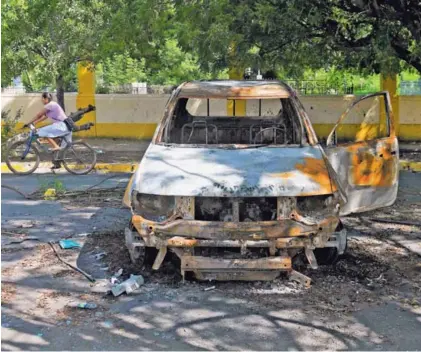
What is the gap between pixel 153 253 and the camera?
6086 mm

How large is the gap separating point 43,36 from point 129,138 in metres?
3.88

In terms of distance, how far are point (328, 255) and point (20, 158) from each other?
8232mm

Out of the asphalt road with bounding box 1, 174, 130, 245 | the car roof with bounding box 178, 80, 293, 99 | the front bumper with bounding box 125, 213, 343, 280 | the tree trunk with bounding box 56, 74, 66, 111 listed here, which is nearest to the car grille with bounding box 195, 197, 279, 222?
the front bumper with bounding box 125, 213, 343, 280

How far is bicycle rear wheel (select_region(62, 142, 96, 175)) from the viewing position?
12.2 metres

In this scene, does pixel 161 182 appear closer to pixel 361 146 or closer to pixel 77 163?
pixel 361 146

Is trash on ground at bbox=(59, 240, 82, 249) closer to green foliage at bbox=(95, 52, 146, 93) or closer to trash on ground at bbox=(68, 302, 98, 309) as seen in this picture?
trash on ground at bbox=(68, 302, 98, 309)

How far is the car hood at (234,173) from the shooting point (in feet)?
18.1

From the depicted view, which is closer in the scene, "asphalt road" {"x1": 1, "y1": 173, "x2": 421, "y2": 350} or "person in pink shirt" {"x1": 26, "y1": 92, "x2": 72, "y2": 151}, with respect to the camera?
Answer: "asphalt road" {"x1": 1, "y1": 173, "x2": 421, "y2": 350}

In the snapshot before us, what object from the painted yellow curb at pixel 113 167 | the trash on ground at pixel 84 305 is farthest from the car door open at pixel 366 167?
the painted yellow curb at pixel 113 167

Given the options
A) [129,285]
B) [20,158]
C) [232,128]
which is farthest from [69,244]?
[20,158]

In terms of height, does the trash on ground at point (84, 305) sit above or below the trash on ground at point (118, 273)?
below

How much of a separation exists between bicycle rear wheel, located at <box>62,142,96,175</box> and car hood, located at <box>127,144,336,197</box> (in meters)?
→ 6.02

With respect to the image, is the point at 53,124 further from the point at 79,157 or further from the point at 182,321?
the point at 182,321

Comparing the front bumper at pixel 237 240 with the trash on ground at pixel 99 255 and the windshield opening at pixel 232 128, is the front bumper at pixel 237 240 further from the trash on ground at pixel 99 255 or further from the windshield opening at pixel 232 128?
the windshield opening at pixel 232 128
